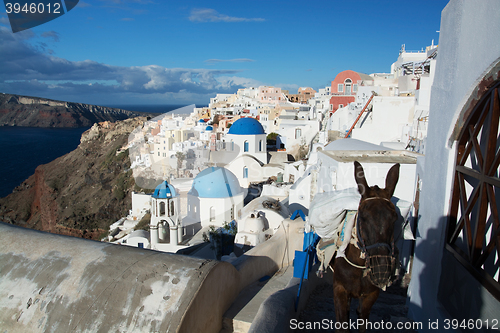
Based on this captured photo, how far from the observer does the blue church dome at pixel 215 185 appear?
16453 millimetres

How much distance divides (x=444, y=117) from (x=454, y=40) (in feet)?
2.70

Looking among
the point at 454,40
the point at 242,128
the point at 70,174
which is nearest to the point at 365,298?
the point at 454,40

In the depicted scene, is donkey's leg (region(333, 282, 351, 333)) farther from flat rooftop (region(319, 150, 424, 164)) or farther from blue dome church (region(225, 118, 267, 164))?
blue dome church (region(225, 118, 267, 164))

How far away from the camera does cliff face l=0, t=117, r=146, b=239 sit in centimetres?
3984

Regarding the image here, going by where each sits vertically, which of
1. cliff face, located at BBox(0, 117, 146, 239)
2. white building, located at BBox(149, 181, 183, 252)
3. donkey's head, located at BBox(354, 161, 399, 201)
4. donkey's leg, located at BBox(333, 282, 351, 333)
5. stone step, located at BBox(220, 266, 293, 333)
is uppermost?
donkey's head, located at BBox(354, 161, 399, 201)

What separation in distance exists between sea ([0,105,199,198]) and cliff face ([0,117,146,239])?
17.6 feet

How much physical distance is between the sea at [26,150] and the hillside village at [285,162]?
3570cm

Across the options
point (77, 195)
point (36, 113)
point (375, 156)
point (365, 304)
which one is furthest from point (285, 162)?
point (36, 113)

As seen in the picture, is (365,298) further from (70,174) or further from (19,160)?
(19,160)

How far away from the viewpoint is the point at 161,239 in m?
15.1

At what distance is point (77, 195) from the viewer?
47.3 metres

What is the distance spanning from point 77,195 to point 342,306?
168 feet

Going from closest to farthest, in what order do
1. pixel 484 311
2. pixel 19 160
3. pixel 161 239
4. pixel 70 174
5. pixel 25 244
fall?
1. pixel 484 311
2. pixel 25 244
3. pixel 161 239
4. pixel 70 174
5. pixel 19 160

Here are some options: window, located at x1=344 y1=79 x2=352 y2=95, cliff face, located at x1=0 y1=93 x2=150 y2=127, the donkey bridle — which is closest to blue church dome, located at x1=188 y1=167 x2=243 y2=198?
the donkey bridle
